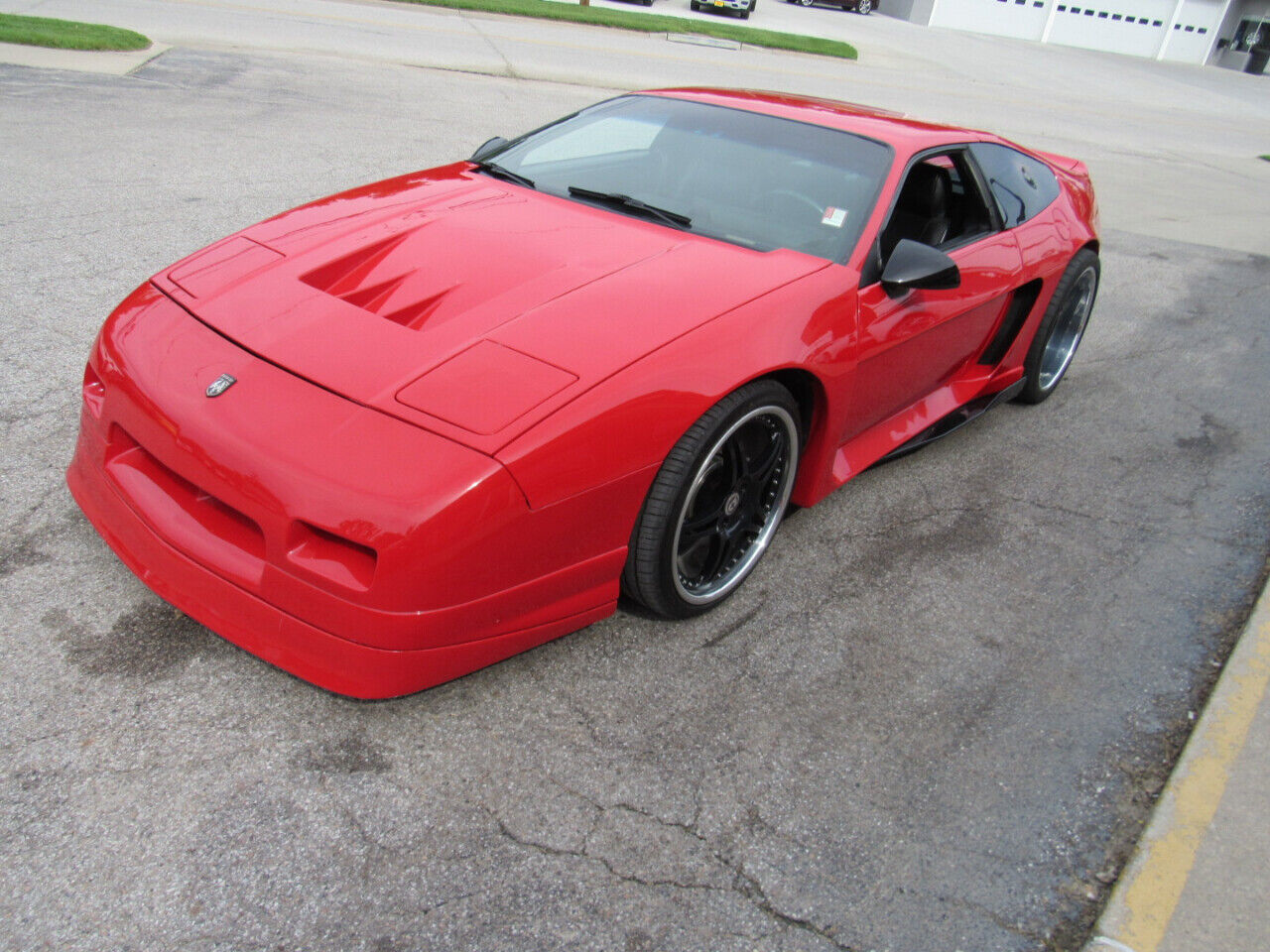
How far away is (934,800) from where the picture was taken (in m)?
2.28

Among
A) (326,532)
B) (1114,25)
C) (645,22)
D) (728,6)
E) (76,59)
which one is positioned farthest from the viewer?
(1114,25)

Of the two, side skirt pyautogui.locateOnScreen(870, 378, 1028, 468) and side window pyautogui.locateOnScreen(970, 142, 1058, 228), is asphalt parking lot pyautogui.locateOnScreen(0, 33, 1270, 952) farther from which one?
side window pyautogui.locateOnScreen(970, 142, 1058, 228)

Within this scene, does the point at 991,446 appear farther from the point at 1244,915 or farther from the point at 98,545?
the point at 98,545

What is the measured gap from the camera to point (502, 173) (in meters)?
3.48

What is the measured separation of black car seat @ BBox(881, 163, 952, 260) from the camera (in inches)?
131

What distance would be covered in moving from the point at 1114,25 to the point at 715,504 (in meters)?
41.4

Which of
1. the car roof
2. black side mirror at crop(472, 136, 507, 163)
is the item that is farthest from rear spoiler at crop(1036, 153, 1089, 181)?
black side mirror at crop(472, 136, 507, 163)

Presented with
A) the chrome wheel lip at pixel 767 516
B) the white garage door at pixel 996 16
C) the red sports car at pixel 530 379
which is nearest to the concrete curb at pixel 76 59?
the red sports car at pixel 530 379

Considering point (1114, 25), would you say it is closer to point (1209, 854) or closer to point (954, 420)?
point (954, 420)

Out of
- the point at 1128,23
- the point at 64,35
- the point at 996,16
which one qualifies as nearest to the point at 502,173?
the point at 64,35

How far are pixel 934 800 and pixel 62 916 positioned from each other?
1.82 meters

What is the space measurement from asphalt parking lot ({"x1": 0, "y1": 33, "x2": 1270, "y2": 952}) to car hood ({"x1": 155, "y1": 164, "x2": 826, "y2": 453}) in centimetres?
74

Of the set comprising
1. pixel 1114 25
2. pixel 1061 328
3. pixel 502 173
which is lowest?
pixel 1061 328

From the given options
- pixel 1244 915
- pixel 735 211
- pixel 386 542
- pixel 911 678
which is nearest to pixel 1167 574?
pixel 911 678
